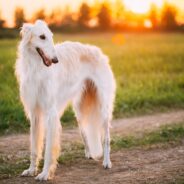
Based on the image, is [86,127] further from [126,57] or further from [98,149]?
[126,57]

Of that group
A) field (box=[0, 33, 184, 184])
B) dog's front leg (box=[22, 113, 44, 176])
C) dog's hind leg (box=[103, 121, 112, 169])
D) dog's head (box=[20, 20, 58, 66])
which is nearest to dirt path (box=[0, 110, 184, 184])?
field (box=[0, 33, 184, 184])

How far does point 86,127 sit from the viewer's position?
9078 millimetres

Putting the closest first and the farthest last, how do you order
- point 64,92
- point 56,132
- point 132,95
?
point 56,132, point 64,92, point 132,95

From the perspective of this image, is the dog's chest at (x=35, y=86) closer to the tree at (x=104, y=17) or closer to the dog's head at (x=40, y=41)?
the dog's head at (x=40, y=41)

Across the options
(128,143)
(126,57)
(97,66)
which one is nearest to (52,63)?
(97,66)

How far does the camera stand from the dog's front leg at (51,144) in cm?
743

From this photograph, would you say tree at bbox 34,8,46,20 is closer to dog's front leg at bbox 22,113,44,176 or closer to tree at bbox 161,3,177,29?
tree at bbox 161,3,177,29

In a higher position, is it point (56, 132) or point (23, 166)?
point (56, 132)

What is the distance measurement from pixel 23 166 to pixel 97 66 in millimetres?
2131

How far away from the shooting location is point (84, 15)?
8256cm

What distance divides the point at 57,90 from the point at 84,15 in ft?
248

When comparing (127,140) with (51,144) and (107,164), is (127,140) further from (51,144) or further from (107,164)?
(51,144)

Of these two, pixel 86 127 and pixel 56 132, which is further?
pixel 86 127

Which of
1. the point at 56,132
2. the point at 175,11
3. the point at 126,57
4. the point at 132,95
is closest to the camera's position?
the point at 56,132
